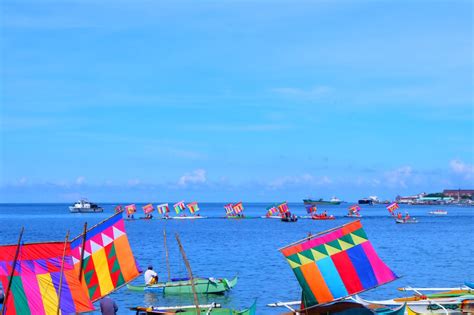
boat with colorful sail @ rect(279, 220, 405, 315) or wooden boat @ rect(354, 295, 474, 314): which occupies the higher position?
boat with colorful sail @ rect(279, 220, 405, 315)

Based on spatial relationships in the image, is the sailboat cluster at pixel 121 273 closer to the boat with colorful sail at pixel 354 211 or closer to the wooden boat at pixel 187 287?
the wooden boat at pixel 187 287

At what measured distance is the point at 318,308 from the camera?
26.3 meters

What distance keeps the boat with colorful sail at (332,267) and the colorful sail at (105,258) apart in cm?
578

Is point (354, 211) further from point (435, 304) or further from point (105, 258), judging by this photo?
point (105, 258)

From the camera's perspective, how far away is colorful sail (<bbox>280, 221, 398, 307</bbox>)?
84.9 feet

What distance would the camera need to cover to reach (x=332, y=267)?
26.0 meters

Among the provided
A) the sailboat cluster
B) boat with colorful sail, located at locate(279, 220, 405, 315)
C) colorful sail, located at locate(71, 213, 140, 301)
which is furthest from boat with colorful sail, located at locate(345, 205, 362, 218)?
colorful sail, located at locate(71, 213, 140, 301)

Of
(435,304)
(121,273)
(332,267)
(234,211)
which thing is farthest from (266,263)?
(234,211)

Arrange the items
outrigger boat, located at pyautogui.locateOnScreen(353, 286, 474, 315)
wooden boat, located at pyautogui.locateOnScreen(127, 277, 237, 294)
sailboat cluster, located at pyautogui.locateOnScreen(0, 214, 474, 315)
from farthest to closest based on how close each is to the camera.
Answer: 1. wooden boat, located at pyautogui.locateOnScreen(127, 277, 237, 294)
2. outrigger boat, located at pyautogui.locateOnScreen(353, 286, 474, 315)
3. sailboat cluster, located at pyautogui.locateOnScreen(0, 214, 474, 315)

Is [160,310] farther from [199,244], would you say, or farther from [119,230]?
[199,244]

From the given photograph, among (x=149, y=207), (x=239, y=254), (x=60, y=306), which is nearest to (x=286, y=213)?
(x=149, y=207)

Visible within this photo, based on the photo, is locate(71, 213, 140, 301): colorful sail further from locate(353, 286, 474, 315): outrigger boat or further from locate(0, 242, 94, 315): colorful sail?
locate(353, 286, 474, 315): outrigger boat

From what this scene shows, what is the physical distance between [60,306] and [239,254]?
54.0 m

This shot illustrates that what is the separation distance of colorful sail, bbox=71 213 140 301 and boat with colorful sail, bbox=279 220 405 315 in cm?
578
